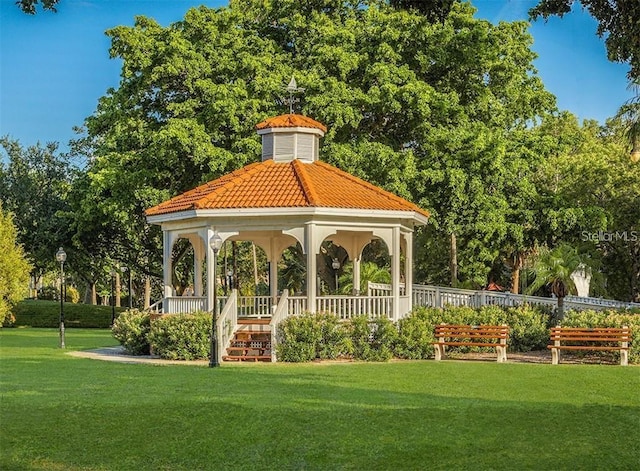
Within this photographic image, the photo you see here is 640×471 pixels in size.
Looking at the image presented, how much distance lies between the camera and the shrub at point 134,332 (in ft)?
81.2

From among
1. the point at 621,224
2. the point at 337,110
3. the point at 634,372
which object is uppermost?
the point at 337,110

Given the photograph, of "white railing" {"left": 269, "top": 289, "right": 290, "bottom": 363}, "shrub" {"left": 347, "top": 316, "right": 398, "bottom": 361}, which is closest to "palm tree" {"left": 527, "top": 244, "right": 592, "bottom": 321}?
"shrub" {"left": 347, "top": 316, "right": 398, "bottom": 361}

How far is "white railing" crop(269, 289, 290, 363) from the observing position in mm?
22312

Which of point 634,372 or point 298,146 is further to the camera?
point 298,146

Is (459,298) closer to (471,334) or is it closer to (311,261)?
(471,334)

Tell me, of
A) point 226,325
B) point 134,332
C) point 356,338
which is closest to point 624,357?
point 356,338

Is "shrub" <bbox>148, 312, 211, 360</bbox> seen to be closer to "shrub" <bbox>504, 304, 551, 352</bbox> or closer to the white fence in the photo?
the white fence

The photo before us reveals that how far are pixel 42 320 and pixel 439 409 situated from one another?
1579 inches

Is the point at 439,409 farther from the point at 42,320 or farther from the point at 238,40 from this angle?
the point at 42,320

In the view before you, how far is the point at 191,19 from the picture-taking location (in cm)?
3525

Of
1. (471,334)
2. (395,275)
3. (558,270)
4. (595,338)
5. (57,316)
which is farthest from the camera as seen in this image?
(57,316)

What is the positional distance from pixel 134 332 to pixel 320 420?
13578 mm

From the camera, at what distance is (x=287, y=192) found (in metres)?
24.3

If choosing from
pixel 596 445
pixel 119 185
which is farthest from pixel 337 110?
pixel 596 445
